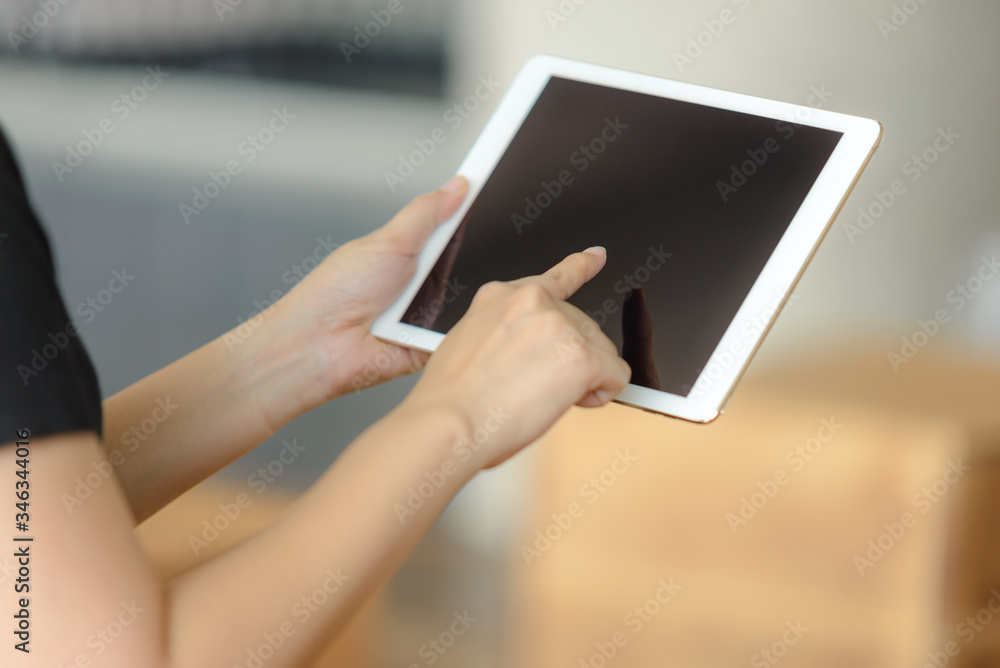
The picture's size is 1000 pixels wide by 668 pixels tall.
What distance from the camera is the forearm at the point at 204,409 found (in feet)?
2.56

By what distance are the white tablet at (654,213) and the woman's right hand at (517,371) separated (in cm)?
8

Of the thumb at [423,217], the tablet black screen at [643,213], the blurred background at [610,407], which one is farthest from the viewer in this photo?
the blurred background at [610,407]

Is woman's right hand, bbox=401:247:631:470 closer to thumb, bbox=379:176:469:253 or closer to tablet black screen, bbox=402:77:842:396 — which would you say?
tablet black screen, bbox=402:77:842:396

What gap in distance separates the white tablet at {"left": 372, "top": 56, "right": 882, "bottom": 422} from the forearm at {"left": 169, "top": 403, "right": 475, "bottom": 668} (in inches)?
8.0

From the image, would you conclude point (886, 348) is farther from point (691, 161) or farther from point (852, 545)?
point (691, 161)

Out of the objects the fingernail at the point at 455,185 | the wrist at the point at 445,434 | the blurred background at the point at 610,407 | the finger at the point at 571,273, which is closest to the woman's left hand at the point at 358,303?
the fingernail at the point at 455,185

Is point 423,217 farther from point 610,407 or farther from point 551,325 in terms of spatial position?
point 610,407

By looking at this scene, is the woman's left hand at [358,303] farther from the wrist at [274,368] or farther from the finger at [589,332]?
the finger at [589,332]

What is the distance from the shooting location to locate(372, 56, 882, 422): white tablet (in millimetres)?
684

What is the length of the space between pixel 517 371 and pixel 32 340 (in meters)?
0.30

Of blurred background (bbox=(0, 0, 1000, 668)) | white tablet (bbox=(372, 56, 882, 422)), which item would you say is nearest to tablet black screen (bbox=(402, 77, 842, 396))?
white tablet (bbox=(372, 56, 882, 422))

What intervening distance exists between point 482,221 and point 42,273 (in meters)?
0.41

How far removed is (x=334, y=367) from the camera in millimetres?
884

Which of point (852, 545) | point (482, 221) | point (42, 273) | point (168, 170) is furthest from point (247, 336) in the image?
point (168, 170)
